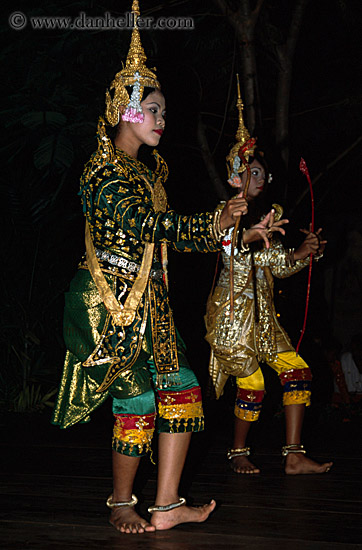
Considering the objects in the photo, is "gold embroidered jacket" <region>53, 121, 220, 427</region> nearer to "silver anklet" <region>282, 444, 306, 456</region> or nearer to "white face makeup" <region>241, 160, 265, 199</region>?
"white face makeup" <region>241, 160, 265, 199</region>

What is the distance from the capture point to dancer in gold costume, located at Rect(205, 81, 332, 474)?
12.5 ft

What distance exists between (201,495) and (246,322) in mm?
983

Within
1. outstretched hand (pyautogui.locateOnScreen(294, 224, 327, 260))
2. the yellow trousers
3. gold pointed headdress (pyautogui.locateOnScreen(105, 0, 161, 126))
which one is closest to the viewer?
gold pointed headdress (pyautogui.locateOnScreen(105, 0, 161, 126))

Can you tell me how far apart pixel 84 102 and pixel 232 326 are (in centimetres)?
282

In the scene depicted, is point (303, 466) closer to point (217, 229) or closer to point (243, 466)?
point (243, 466)

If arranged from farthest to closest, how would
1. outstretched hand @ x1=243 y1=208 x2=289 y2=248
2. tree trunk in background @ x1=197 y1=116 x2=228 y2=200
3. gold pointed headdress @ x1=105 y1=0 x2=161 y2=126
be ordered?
1. tree trunk in background @ x1=197 y1=116 x2=228 y2=200
2. gold pointed headdress @ x1=105 y1=0 x2=161 y2=126
3. outstretched hand @ x1=243 y1=208 x2=289 y2=248

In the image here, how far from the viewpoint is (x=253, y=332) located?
390 centimetres

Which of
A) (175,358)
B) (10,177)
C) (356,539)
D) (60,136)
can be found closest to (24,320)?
(10,177)

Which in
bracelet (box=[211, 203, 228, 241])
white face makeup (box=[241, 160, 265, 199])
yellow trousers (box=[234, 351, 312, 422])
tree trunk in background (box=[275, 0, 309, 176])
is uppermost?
tree trunk in background (box=[275, 0, 309, 176])

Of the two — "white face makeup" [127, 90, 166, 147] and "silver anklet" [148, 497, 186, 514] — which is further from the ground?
"white face makeup" [127, 90, 166, 147]

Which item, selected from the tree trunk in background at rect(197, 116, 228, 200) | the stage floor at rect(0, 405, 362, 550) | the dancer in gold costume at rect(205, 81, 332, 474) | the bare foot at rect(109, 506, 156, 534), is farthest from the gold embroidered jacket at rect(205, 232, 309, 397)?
the tree trunk in background at rect(197, 116, 228, 200)

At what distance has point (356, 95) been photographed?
607 cm
